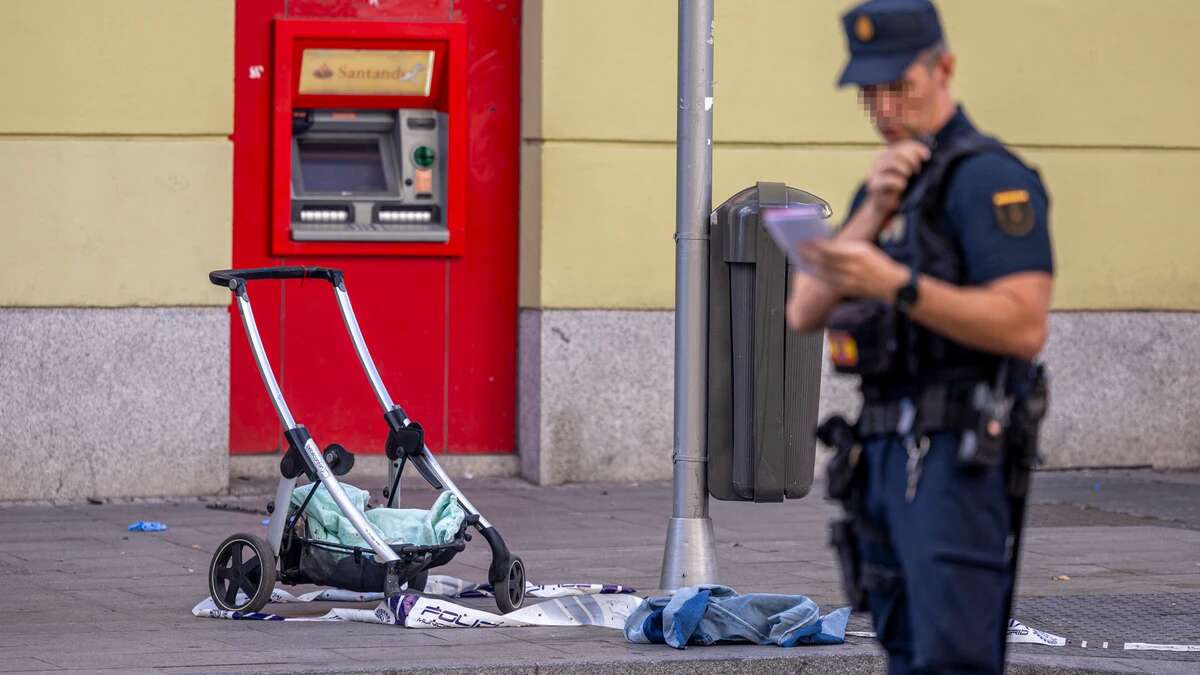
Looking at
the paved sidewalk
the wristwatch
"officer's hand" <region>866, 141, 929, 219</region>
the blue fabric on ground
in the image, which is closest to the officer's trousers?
the wristwatch

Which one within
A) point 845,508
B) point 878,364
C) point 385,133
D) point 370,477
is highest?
point 385,133

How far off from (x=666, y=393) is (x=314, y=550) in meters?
4.42

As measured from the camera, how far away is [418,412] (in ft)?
36.4

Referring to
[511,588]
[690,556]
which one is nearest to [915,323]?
[511,588]

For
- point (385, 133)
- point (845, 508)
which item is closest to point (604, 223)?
point (385, 133)

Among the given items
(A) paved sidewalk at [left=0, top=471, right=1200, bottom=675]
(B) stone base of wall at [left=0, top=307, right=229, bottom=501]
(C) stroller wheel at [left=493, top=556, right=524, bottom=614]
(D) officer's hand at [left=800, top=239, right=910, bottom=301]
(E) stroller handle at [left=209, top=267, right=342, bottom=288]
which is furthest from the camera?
(B) stone base of wall at [left=0, top=307, right=229, bottom=501]

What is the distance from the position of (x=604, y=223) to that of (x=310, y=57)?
194 centimetres

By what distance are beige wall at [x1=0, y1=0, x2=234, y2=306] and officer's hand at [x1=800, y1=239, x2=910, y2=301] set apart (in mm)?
7351

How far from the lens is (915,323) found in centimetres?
362

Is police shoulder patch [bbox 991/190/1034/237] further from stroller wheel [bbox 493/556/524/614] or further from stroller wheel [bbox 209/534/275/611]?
stroller wheel [bbox 209/534/275/611]

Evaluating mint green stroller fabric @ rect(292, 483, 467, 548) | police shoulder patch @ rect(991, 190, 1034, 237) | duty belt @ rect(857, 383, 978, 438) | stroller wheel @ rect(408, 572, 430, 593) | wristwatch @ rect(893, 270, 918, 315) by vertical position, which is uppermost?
police shoulder patch @ rect(991, 190, 1034, 237)

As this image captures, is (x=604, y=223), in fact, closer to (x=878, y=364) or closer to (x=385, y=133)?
(x=385, y=133)

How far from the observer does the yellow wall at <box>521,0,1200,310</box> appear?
10906mm

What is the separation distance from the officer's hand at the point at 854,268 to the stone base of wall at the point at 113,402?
24.1ft
